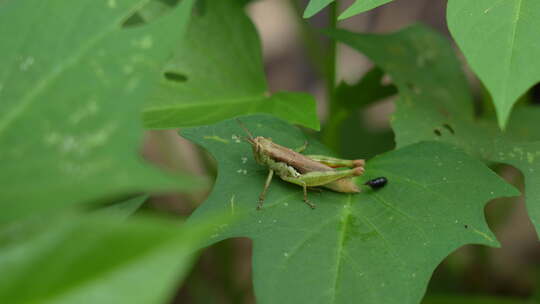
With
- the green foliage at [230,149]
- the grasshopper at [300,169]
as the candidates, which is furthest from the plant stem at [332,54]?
the grasshopper at [300,169]

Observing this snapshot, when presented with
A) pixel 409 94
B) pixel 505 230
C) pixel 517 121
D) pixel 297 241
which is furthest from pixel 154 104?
pixel 505 230

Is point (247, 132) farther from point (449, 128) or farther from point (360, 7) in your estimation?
point (449, 128)

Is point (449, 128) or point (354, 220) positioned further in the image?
point (449, 128)

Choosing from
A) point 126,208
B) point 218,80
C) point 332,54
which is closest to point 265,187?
point 126,208

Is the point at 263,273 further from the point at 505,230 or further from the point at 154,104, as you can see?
the point at 505,230

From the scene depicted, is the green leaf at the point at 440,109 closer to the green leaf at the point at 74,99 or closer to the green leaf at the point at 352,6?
the green leaf at the point at 352,6

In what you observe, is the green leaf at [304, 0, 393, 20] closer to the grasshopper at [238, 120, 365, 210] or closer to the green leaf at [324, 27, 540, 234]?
the grasshopper at [238, 120, 365, 210]
